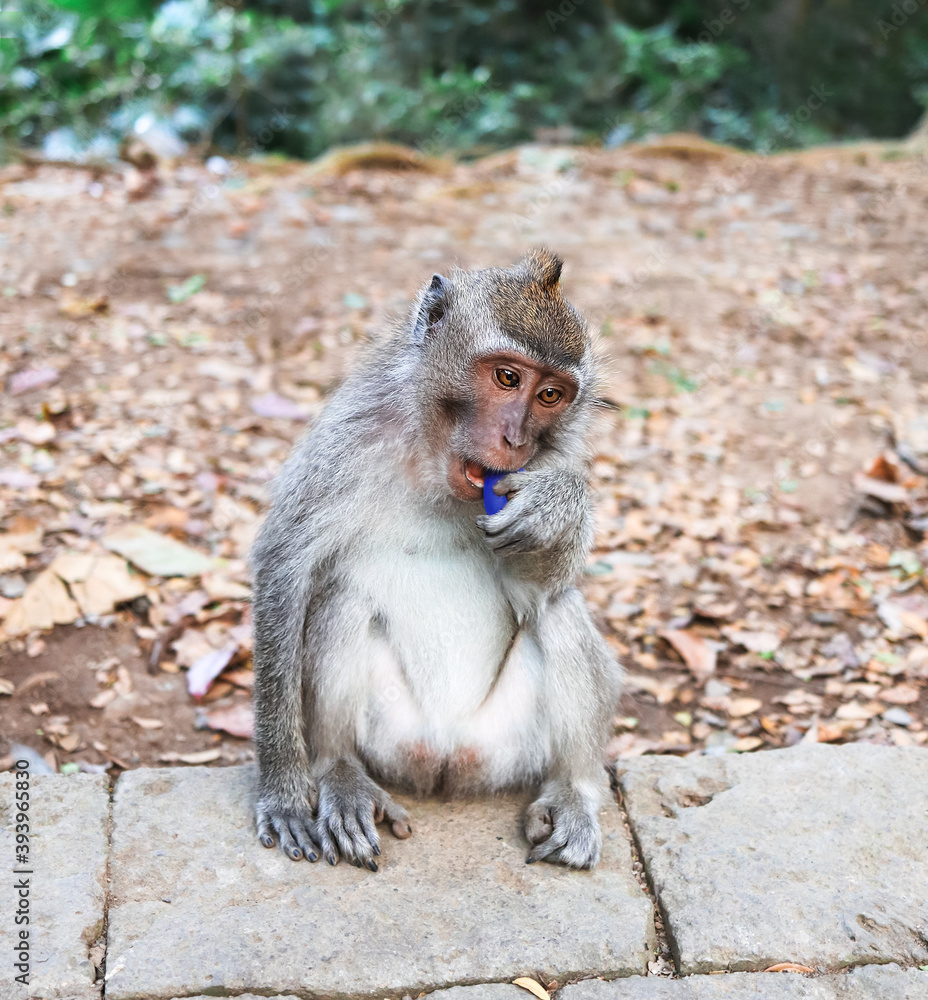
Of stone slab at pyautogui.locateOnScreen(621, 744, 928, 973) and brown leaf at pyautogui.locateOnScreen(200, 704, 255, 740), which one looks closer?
stone slab at pyautogui.locateOnScreen(621, 744, 928, 973)

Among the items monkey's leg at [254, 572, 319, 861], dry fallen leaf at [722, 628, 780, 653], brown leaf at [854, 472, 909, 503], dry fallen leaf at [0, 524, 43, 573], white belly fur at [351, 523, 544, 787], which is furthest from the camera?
brown leaf at [854, 472, 909, 503]

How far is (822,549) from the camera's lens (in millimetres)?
5359

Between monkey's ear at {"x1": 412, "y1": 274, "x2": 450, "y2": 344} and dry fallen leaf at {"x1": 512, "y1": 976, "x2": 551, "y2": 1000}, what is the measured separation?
1793 millimetres

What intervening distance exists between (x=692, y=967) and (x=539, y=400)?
1531 millimetres

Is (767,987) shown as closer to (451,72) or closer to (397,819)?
(397,819)

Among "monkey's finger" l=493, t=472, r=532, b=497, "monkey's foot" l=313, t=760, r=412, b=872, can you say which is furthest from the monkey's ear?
"monkey's foot" l=313, t=760, r=412, b=872

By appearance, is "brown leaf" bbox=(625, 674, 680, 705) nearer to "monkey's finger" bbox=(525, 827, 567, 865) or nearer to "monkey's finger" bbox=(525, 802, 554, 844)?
"monkey's finger" bbox=(525, 802, 554, 844)

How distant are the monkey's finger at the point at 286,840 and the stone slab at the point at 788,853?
988 mm

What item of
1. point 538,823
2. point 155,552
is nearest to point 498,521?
point 538,823

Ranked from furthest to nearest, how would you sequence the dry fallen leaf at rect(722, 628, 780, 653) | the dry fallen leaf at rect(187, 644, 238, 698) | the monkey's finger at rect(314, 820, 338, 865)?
the dry fallen leaf at rect(722, 628, 780, 653) → the dry fallen leaf at rect(187, 644, 238, 698) → the monkey's finger at rect(314, 820, 338, 865)

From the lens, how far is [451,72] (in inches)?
426

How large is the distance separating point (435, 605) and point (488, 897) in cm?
84

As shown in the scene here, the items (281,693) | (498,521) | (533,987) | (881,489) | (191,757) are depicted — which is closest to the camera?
(533,987)

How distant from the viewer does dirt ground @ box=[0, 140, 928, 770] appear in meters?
4.32
